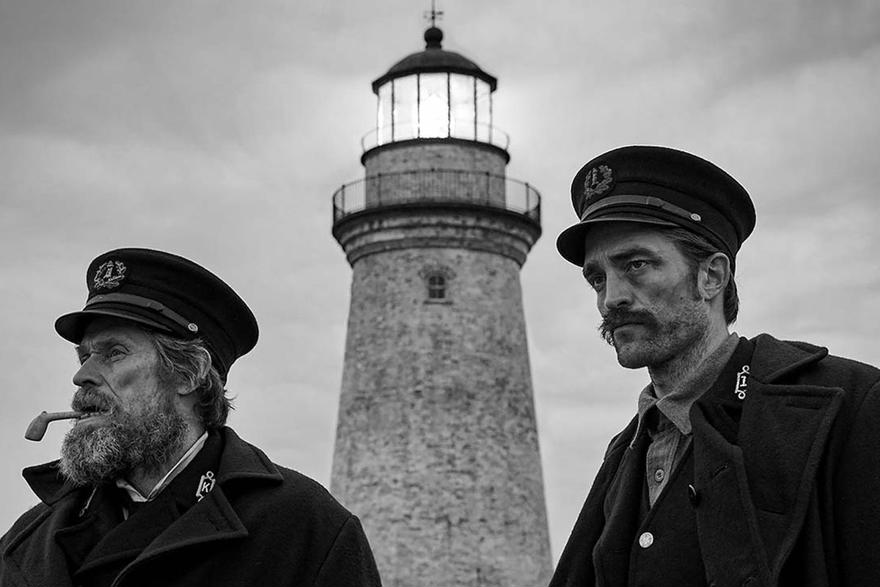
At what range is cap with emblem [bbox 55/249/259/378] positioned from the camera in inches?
254

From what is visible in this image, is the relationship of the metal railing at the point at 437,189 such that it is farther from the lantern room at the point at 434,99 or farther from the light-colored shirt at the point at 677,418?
the light-colored shirt at the point at 677,418

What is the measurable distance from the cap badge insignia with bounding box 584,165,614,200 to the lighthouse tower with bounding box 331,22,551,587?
23.7m

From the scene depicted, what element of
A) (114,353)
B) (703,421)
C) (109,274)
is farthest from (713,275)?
(109,274)

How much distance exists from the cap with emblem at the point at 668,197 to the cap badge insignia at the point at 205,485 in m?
1.64

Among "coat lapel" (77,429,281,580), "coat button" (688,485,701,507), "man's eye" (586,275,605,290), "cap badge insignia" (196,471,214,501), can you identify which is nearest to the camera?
"coat button" (688,485,701,507)

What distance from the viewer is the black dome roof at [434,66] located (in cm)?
3269

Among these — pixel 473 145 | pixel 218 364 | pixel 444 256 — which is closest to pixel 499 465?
pixel 444 256

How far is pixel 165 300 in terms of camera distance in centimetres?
654

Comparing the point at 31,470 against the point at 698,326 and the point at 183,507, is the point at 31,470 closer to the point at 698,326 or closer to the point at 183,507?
the point at 183,507

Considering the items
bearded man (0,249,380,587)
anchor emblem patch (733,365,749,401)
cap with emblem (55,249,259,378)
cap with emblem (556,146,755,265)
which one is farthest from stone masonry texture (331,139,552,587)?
anchor emblem patch (733,365,749,401)

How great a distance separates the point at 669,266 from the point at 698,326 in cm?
21

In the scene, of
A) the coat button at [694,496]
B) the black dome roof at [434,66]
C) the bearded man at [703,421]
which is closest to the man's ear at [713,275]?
the bearded man at [703,421]

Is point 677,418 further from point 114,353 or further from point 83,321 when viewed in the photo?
point 83,321

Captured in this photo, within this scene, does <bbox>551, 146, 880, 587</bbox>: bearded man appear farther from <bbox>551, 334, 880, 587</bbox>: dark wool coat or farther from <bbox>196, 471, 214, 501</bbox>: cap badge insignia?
<bbox>196, 471, 214, 501</bbox>: cap badge insignia
